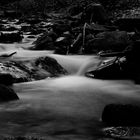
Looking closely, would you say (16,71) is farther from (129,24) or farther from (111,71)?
(129,24)

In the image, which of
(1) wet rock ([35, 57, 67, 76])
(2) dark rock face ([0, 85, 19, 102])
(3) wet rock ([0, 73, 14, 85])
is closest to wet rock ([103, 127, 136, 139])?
(2) dark rock face ([0, 85, 19, 102])

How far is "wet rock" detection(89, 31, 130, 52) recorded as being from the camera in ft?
37.4

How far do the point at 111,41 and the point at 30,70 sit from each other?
324 centimetres

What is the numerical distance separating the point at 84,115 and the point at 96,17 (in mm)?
12224

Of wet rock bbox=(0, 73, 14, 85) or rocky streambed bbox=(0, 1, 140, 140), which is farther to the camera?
wet rock bbox=(0, 73, 14, 85)

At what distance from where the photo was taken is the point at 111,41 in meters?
11.7

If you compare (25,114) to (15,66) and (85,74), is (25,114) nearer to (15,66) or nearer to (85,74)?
(15,66)

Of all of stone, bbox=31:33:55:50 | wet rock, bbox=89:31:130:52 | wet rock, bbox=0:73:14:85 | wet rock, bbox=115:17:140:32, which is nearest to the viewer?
wet rock, bbox=0:73:14:85

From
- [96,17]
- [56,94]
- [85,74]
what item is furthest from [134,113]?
[96,17]

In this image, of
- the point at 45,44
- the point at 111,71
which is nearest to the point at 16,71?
the point at 111,71

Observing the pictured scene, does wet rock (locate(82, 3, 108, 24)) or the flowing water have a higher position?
wet rock (locate(82, 3, 108, 24))

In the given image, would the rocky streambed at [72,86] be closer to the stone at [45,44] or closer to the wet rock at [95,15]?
the stone at [45,44]

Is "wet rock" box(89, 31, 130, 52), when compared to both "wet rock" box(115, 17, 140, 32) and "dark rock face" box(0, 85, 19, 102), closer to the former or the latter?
"wet rock" box(115, 17, 140, 32)

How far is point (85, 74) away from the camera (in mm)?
10148
